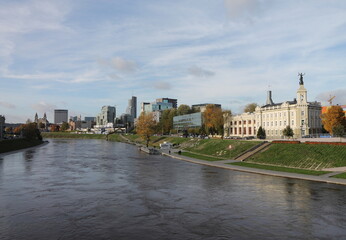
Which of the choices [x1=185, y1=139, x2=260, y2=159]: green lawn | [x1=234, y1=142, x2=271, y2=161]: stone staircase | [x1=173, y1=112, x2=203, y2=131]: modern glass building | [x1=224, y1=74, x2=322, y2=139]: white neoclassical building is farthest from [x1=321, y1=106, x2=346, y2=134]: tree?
[x1=173, y1=112, x2=203, y2=131]: modern glass building

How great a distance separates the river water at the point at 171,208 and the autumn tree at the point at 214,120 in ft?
298

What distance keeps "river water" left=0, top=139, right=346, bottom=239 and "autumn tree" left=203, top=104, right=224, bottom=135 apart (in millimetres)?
90851

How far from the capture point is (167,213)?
25.7m

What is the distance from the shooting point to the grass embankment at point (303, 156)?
48.8 meters

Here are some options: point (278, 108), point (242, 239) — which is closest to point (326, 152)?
point (242, 239)

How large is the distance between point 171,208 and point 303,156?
37184mm

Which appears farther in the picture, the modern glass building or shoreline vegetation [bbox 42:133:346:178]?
the modern glass building

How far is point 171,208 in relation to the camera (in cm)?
2734

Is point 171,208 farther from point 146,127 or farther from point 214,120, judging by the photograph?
point 214,120

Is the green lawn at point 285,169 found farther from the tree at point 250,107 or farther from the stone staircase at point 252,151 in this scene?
the tree at point 250,107

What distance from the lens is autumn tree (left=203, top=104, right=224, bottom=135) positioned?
133500mm

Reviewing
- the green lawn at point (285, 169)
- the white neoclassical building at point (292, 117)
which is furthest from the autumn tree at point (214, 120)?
the green lawn at point (285, 169)

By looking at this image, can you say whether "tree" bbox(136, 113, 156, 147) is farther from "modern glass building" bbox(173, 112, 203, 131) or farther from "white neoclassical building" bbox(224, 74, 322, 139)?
"white neoclassical building" bbox(224, 74, 322, 139)

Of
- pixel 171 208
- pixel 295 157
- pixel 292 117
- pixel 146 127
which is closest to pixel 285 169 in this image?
pixel 295 157
